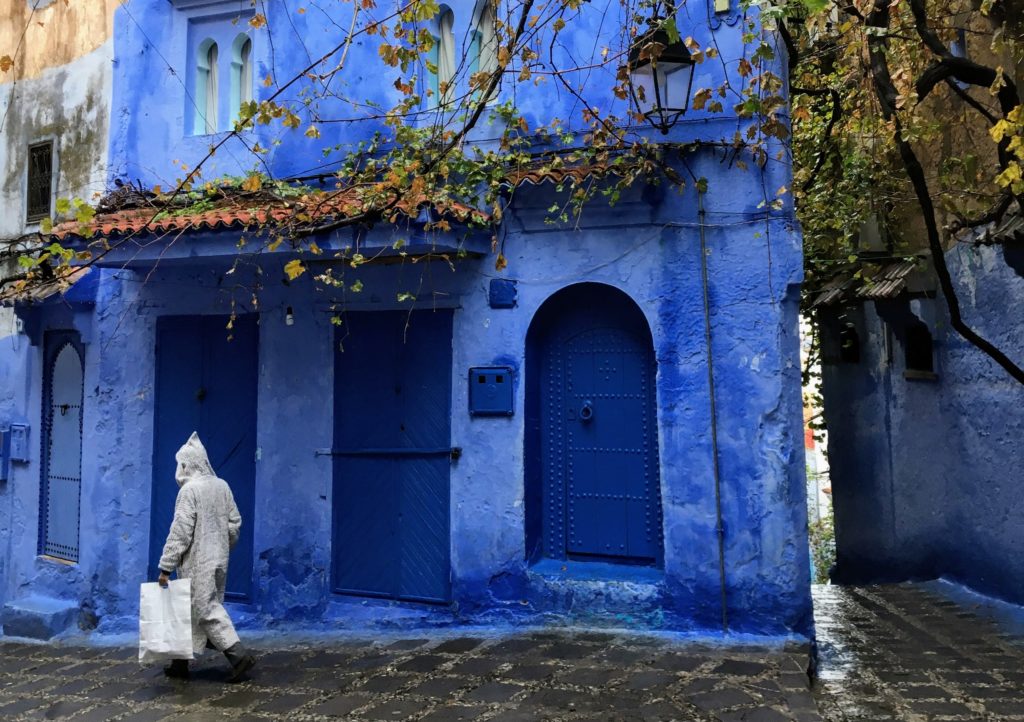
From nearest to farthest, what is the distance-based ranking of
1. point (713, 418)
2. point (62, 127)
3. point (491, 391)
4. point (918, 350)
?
point (713, 418)
point (491, 391)
point (62, 127)
point (918, 350)

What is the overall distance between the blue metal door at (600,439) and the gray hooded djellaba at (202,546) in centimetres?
275

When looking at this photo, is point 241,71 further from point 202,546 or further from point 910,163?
point 910,163

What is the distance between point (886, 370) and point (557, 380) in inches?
219

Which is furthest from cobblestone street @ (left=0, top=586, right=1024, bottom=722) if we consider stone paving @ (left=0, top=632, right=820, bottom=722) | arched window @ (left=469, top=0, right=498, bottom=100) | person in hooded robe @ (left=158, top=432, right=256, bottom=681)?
arched window @ (left=469, top=0, right=498, bottom=100)

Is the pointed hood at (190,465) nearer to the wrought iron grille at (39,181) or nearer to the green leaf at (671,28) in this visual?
the green leaf at (671,28)

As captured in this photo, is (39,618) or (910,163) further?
(39,618)

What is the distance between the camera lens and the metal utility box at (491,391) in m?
7.18

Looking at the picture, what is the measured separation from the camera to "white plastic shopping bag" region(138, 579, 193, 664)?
5859 millimetres

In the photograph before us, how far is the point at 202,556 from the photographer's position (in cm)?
611

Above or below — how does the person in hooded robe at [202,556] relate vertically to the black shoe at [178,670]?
above

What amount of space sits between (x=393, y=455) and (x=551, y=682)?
2705 mm

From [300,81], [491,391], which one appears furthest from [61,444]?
[491,391]

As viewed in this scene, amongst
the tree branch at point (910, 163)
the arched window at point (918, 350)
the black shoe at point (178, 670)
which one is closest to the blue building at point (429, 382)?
the tree branch at point (910, 163)

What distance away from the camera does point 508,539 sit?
7094 millimetres
